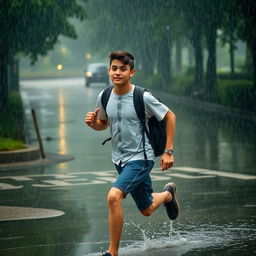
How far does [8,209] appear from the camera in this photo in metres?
11.6

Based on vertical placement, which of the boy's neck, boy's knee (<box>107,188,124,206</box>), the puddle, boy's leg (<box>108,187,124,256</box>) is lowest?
the puddle

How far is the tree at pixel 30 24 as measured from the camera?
2780 centimetres

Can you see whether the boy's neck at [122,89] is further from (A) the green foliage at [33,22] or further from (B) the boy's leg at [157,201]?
(A) the green foliage at [33,22]

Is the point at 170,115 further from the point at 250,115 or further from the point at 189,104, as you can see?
the point at 189,104

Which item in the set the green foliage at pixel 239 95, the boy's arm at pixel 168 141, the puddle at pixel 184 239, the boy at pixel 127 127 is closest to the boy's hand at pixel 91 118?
the boy at pixel 127 127

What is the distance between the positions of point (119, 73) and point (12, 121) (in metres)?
19.7

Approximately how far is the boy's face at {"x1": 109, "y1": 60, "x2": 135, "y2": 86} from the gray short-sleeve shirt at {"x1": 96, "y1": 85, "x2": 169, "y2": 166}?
161mm

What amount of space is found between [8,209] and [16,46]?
75.7 ft

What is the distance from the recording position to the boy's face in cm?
827

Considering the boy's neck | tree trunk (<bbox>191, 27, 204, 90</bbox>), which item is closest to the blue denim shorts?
the boy's neck

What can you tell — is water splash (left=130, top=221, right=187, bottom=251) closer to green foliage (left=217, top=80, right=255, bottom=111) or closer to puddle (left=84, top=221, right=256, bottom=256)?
puddle (left=84, top=221, right=256, bottom=256)

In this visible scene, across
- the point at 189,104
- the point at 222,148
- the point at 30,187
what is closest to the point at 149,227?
the point at 30,187

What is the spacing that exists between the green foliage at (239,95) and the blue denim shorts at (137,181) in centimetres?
2377

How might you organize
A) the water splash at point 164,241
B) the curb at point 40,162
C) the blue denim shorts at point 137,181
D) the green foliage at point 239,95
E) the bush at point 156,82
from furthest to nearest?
the bush at point 156,82 < the green foliage at point 239,95 < the curb at point 40,162 < the water splash at point 164,241 < the blue denim shorts at point 137,181
